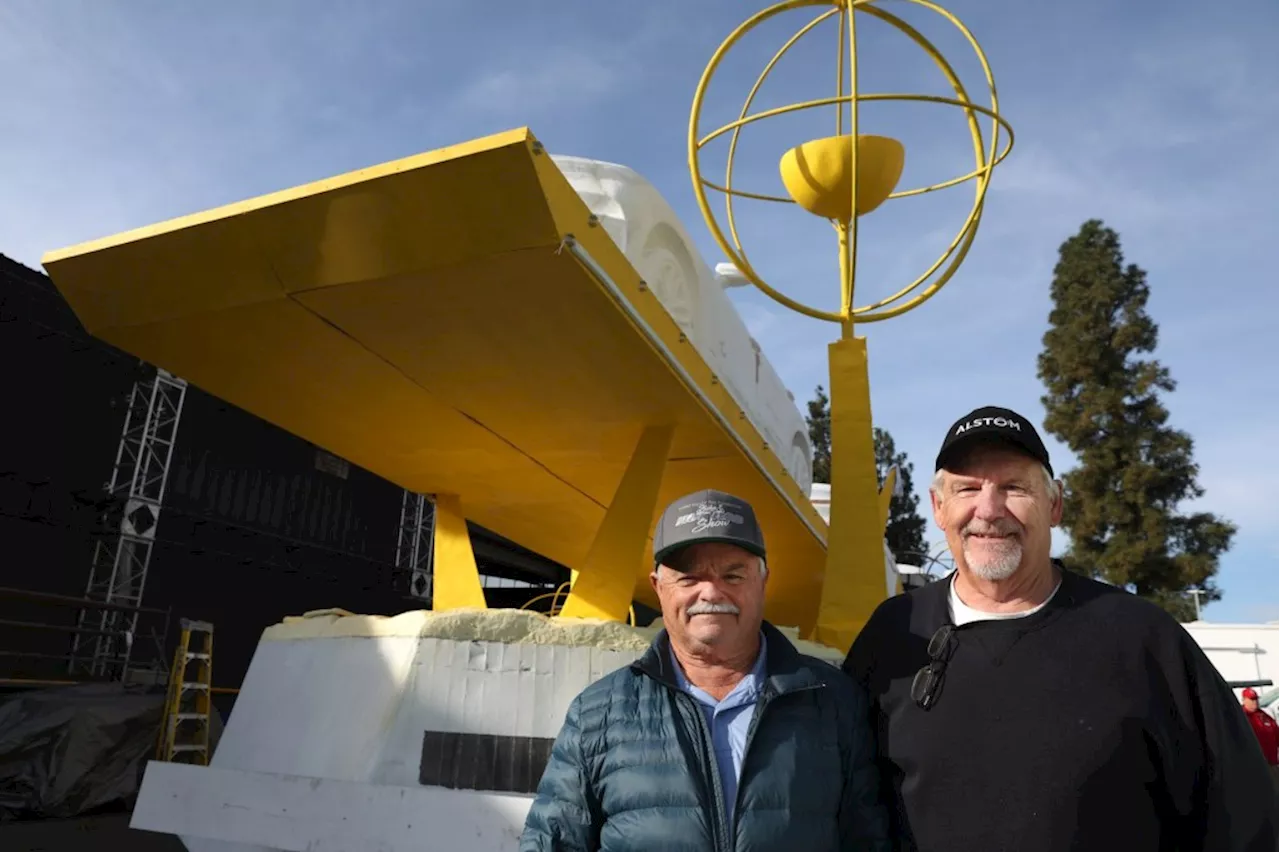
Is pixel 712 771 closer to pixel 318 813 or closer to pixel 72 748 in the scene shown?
pixel 318 813

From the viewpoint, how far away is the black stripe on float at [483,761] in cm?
571

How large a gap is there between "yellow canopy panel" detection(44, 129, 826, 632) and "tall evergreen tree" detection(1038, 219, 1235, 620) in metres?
25.6

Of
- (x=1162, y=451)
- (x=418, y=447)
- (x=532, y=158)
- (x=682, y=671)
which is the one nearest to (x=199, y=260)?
(x=532, y=158)

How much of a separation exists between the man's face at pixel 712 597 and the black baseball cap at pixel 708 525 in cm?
6

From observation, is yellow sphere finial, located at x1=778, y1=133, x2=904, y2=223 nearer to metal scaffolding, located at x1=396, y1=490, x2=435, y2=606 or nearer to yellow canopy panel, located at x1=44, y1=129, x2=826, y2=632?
yellow canopy panel, located at x1=44, y1=129, x2=826, y2=632

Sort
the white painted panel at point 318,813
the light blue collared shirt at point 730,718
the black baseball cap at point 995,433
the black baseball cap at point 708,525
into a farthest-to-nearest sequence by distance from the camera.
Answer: the white painted panel at point 318,813 < the black baseball cap at point 708,525 < the black baseball cap at point 995,433 < the light blue collared shirt at point 730,718

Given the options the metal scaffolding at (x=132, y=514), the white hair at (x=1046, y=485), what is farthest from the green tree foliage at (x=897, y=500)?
the white hair at (x=1046, y=485)

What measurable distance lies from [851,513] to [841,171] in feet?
10.5

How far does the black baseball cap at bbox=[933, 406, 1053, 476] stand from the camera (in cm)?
260

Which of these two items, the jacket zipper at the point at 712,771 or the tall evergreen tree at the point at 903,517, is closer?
the jacket zipper at the point at 712,771

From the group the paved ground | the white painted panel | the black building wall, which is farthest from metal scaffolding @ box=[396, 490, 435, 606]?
the white painted panel

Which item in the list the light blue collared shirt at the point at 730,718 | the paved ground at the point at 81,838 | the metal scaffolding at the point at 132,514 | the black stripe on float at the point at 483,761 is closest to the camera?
the light blue collared shirt at the point at 730,718

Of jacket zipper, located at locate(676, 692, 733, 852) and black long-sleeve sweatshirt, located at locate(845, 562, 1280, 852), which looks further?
jacket zipper, located at locate(676, 692, 733, 852)

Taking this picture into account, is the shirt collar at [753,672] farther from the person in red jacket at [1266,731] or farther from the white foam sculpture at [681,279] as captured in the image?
the person in red jacket at [1266,731]
